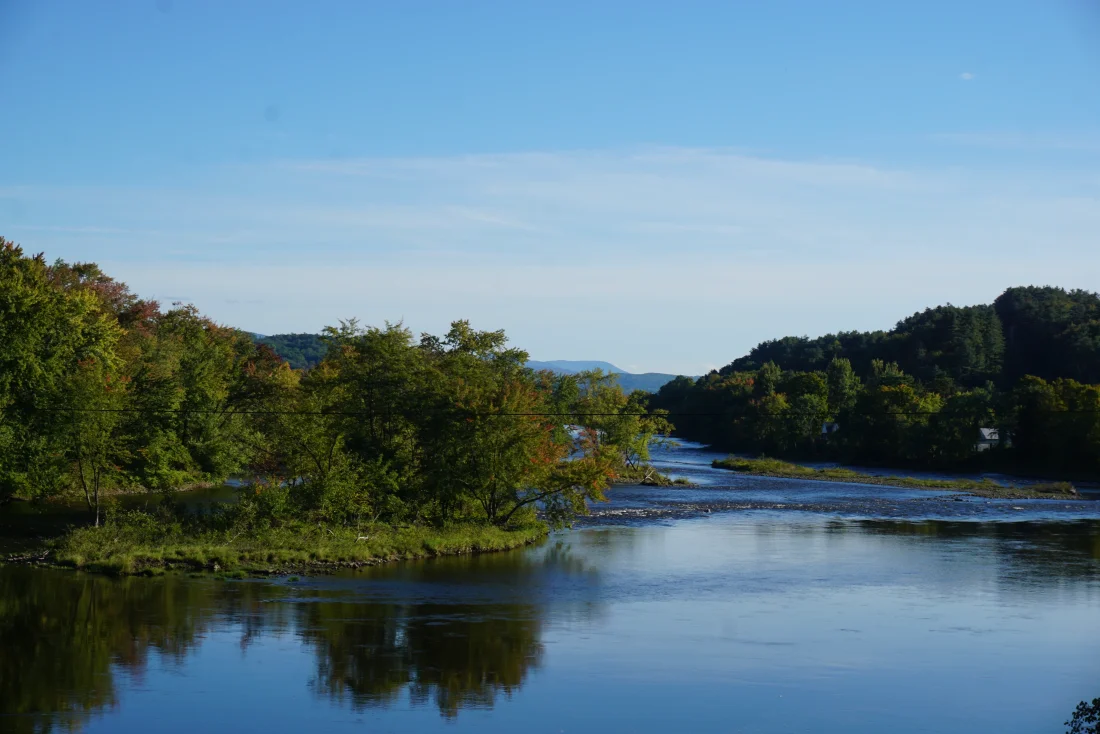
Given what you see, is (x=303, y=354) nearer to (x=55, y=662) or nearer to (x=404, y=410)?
(x=404, y=410)

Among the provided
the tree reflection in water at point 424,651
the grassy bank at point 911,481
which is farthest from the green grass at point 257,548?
the grassy bank at point 911,481

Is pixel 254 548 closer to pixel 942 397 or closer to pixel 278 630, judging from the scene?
pixel 278 630

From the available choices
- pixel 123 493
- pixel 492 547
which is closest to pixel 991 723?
pixel 492 547

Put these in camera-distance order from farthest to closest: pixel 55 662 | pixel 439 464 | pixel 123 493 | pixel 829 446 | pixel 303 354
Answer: pixel 303 354 < pixel 829 446 < pixel 123 493 < pixel 439 464 < pixel 55 662

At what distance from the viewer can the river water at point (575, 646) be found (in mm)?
19000

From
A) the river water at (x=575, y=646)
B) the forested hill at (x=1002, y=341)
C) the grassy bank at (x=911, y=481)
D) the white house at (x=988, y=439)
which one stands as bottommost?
the river water at (x=575, y=646)

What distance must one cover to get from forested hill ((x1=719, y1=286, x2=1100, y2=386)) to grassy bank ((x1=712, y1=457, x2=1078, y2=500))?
3491cm

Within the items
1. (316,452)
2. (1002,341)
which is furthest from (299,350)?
(316,452)

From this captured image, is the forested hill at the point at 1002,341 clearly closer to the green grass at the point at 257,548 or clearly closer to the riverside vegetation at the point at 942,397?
the riverside vegetation at the point at 942,397

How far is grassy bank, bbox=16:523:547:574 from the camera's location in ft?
103

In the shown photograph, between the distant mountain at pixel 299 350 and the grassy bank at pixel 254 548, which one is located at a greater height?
the distant mountain at pixel 299 350

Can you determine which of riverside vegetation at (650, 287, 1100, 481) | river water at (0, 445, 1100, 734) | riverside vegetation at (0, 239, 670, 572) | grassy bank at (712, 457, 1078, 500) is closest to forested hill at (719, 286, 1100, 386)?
riverside vegetation at (650, 287, 1100, 481)

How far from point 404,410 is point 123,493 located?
19.7 m

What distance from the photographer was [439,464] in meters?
39.6
